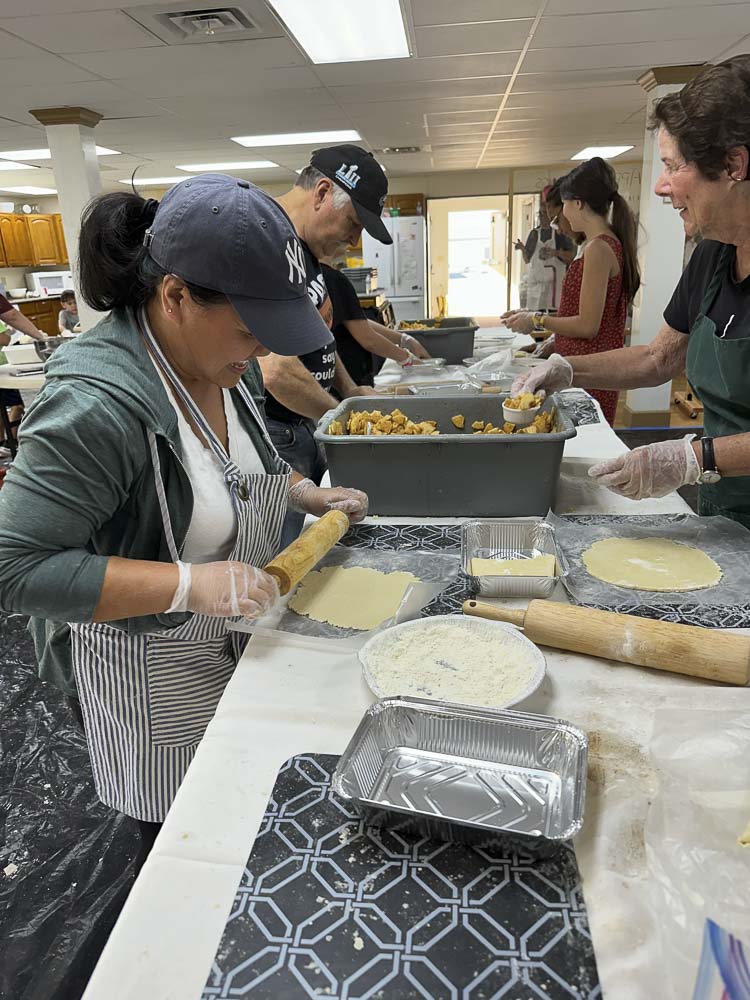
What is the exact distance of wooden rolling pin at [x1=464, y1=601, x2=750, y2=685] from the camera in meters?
1.00

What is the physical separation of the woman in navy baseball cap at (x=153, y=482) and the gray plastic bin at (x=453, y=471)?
1.42ft

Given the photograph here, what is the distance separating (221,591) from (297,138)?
23.4ft

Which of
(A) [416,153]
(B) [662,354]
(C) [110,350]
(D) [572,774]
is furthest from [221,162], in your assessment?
(D) [572,774]

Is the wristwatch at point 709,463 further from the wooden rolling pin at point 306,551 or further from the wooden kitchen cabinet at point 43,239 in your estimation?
the wooden kitchen cabinet at point 43,239

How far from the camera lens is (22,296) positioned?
35.4 feet

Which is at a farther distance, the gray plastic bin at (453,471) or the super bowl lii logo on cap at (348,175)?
the super bowl lii logo on cap at (348,175)

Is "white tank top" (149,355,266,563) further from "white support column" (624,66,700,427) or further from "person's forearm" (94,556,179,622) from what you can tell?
"white support column" (624,66,700,427)

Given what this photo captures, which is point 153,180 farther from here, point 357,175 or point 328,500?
point 328,500

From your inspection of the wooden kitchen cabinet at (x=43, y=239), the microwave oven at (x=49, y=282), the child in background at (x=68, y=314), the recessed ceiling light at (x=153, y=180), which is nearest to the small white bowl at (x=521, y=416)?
the child in background at (x=68, y=314)

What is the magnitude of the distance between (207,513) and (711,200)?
→ 1.24 m

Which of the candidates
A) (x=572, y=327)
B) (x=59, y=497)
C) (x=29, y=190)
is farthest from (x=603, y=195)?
(x=29, y=190)

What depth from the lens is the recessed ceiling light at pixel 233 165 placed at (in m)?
8.70

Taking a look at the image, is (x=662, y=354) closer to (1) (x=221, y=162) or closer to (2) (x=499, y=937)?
(2) (x=499, y=937)

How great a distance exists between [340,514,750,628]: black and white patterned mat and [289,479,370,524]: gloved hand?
0.22 ft
